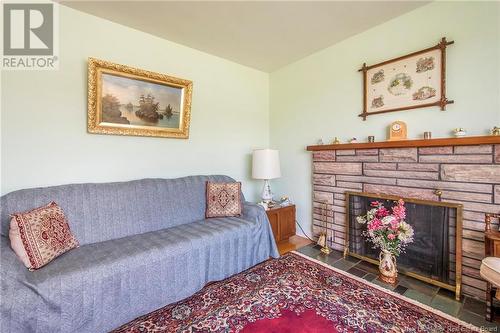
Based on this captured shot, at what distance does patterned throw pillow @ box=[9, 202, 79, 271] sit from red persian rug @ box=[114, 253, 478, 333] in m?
0.70

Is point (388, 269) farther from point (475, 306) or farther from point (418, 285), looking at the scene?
point (475, 306)

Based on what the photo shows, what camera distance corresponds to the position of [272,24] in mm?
2428

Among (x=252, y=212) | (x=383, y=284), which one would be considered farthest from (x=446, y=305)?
(x=252, y=212)

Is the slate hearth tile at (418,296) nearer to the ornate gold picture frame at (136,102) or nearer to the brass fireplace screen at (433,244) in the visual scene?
the brass fireplace screen at (433,244)

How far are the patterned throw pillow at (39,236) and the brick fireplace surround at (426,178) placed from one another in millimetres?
2643

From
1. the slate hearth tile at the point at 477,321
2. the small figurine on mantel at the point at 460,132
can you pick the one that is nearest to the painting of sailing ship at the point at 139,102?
the small figurine on mantel at the point at 460,132

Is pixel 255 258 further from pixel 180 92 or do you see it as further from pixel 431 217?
pixel 180 92

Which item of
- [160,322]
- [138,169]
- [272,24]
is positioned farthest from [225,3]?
[160,322]

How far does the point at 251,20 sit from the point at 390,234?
246cm

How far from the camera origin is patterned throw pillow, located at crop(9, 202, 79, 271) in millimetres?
1450

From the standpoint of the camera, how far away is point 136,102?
8.18 feet

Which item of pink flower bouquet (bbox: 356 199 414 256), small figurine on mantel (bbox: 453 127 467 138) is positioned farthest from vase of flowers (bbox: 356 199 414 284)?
small figurine on mantel (bbox: 453 127 467 138)
